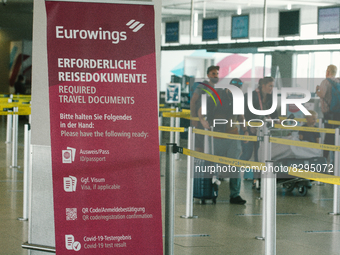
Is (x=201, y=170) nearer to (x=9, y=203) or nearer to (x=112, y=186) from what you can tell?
(x=9, y=203)

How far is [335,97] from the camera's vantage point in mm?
9617

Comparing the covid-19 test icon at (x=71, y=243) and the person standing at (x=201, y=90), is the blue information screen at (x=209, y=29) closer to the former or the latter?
the person standing at (x=201, y=90)

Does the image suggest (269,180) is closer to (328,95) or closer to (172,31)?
(328,95)

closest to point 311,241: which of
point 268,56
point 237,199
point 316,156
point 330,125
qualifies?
point 237,199

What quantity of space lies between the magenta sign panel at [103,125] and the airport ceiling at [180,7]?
41.3ft

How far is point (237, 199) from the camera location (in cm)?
727

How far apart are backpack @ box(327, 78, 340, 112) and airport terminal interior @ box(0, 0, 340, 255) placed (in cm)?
150

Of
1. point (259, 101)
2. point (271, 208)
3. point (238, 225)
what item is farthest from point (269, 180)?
point (259, 101)

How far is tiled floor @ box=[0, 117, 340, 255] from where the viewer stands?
5.13 m

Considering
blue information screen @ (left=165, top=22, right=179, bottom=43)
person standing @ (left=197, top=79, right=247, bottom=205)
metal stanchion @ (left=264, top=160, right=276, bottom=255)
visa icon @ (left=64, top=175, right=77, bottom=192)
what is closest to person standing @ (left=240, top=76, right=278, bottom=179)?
person standing @ (left=197, top=79, right=247, bottom=205)

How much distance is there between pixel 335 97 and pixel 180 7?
12500 mm

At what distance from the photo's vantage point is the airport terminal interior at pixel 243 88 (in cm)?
544

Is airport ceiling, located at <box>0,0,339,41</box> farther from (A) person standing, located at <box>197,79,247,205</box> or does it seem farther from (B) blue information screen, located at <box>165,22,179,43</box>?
(A) person standing, located at <box>197,79,247,205</box>

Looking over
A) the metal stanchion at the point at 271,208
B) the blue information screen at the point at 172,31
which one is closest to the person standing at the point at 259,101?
the metal stanchion at the point at 271,208
